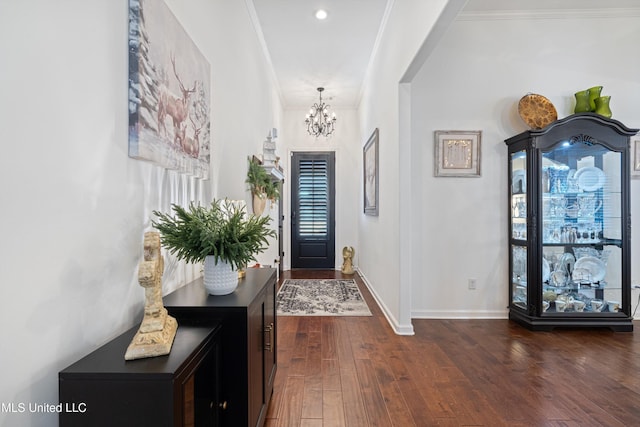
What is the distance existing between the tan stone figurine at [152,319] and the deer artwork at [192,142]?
776mm

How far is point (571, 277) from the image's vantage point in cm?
324

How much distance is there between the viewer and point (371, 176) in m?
4.67

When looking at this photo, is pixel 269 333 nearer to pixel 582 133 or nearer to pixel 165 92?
pixel 165 92

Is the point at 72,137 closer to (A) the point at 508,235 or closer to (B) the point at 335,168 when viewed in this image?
(A) the point at 508,235

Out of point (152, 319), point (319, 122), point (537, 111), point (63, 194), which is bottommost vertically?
point (152, 319)

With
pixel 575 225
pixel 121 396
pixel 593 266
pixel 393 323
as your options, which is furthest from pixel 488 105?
Result: pixel 121 396

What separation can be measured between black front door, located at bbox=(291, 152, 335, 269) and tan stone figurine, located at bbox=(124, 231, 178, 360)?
5.33 m

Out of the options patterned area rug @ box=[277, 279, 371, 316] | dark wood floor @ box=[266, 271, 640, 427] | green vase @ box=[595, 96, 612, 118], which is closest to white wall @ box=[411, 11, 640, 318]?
green vase @ box=[595, 96, 612, 118]

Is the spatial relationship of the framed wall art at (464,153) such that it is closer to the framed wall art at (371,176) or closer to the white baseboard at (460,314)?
A: the framed wall art at (371,176)

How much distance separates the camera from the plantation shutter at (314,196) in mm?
6371

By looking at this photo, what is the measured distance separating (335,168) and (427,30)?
4.17 m

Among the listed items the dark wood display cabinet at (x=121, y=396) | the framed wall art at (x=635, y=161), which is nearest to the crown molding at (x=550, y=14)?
the framed wall art at (x=635, y=161)

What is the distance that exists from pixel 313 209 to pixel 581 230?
14.0ft

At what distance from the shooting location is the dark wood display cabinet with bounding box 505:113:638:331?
3.12 metres
